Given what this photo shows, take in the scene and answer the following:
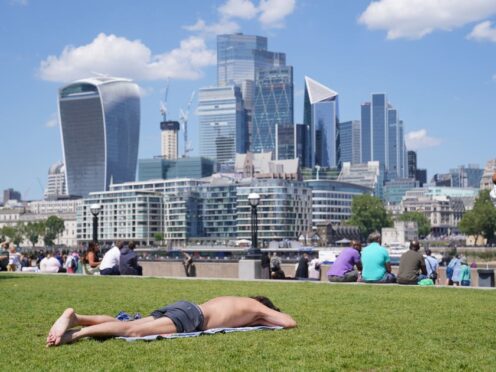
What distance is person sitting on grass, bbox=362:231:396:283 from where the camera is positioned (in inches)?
866

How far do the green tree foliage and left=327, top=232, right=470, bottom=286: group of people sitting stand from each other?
148115 millimetres

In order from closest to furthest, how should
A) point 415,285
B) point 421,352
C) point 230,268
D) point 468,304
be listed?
point 421,352 → point 468,304 → point 415,285 → point 230,268

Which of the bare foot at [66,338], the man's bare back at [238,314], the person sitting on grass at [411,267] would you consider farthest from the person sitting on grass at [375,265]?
the bare foot at [66,338]

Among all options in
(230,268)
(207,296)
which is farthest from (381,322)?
(230,268)

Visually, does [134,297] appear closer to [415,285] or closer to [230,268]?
[415,285]

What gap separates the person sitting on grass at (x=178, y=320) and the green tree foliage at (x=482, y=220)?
160 m

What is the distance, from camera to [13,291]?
20.6m

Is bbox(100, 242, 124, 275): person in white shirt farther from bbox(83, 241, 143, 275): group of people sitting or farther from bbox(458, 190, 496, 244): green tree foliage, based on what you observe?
bbox(458, 190, 496, 244): green tree foliage

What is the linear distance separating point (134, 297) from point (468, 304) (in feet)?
22.6

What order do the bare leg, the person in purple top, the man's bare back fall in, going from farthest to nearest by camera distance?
the person in purple top < the man's bare back < the bare leg

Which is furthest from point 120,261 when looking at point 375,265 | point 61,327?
point 61,327

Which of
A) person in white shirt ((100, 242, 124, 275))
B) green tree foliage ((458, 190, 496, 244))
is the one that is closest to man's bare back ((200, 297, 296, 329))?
person in white shirt ((100, 242, 124, 275))

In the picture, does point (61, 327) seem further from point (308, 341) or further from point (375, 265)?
point (375, 265)

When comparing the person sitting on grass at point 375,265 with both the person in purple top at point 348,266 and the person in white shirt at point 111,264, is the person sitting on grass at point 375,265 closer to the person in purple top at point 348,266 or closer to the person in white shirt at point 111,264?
the person in purple top at point 348,266
